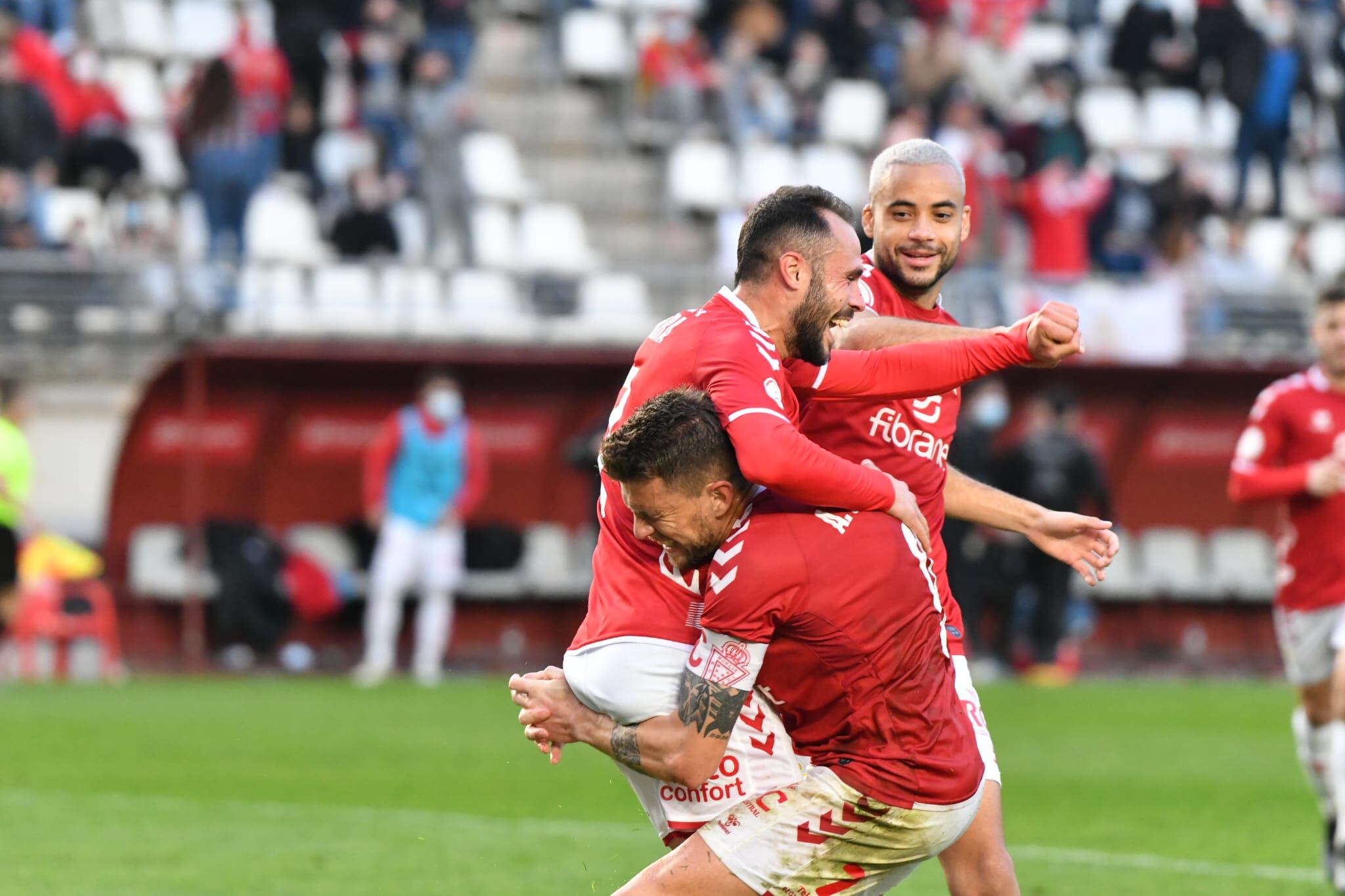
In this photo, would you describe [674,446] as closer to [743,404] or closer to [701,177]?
[743,404]

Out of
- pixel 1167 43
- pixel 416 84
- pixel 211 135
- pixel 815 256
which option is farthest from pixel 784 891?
pixel 1167 43

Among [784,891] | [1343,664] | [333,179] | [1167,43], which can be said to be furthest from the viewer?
[1167,43]

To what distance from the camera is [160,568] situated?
737 inches

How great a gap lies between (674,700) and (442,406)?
13470 mm

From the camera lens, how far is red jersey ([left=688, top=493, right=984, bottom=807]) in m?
4.96

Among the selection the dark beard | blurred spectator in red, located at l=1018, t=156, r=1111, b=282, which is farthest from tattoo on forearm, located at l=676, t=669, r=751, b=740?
blurred spectator in red, located at l=1018, t=156, r=1111, b=282

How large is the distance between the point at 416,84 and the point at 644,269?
3.21m

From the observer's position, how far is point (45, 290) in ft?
58.6

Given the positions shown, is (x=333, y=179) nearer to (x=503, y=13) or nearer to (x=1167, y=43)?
(x=503, y=13)

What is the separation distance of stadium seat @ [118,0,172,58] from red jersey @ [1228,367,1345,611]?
1434 cm

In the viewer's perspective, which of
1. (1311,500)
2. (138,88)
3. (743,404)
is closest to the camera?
(743,404)

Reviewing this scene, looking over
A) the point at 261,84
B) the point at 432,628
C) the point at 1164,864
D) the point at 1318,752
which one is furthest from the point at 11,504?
the point at 1318,752

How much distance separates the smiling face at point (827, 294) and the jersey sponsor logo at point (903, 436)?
2.81 ft

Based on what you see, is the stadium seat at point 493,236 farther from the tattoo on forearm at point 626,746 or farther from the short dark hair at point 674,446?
the short dark hair at point 674,446
